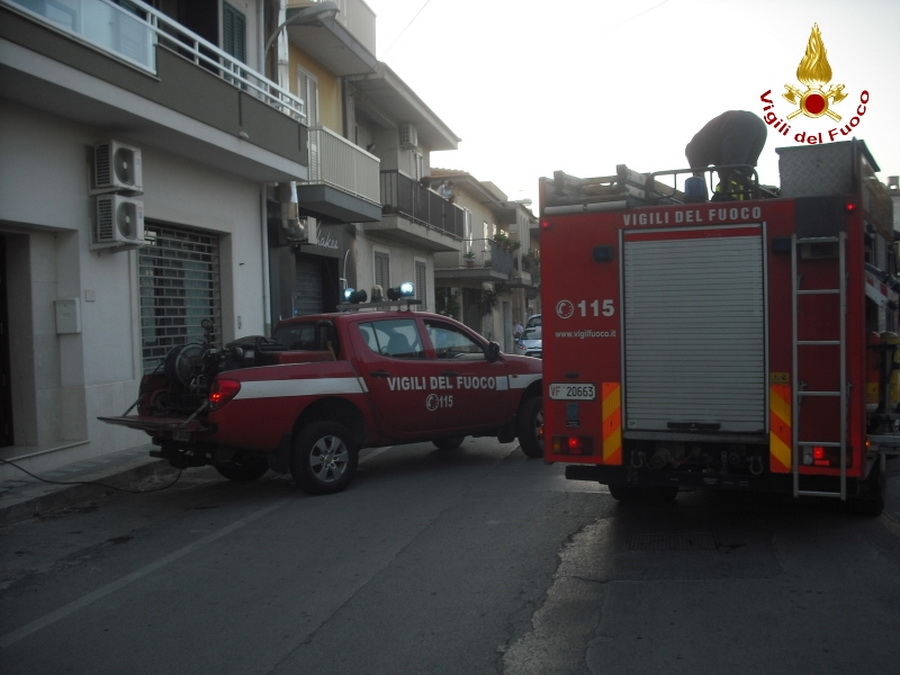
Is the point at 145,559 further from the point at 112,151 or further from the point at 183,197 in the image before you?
the point at 183,197

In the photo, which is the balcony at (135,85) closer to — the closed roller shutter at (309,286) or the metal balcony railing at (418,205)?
the closed roller shutter at (309,286)

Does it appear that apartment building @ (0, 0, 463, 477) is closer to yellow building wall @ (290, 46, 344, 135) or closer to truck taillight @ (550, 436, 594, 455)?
yellow building wall @ (290, 46, 344, 135)

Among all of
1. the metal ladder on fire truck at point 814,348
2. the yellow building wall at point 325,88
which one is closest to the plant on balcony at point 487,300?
the yellow building wall at point 325,88

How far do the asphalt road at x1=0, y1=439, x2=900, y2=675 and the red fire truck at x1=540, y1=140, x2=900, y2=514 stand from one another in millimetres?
579

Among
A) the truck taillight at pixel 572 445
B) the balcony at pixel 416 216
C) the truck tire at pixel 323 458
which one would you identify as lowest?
the truck tire at pixel 323 458

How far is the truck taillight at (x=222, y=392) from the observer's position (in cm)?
748

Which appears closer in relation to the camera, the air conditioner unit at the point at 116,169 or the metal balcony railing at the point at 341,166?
the air conditioner unit at the point at 116,169

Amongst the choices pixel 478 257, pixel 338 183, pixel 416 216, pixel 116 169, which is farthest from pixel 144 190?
pixel 478 257

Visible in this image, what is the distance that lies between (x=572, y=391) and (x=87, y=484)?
5.21m

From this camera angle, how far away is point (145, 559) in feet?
20.2

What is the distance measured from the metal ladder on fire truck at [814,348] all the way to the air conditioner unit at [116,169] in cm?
790

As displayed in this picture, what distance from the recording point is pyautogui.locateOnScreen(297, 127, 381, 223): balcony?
51.2ft

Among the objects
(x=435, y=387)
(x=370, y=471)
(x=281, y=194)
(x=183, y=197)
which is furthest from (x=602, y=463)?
(x=281, y=194)

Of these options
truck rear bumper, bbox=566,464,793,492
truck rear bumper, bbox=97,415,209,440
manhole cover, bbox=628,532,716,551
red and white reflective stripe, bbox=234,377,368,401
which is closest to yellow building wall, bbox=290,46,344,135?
red and white reflective stripe, bbox=234,377,368,401
